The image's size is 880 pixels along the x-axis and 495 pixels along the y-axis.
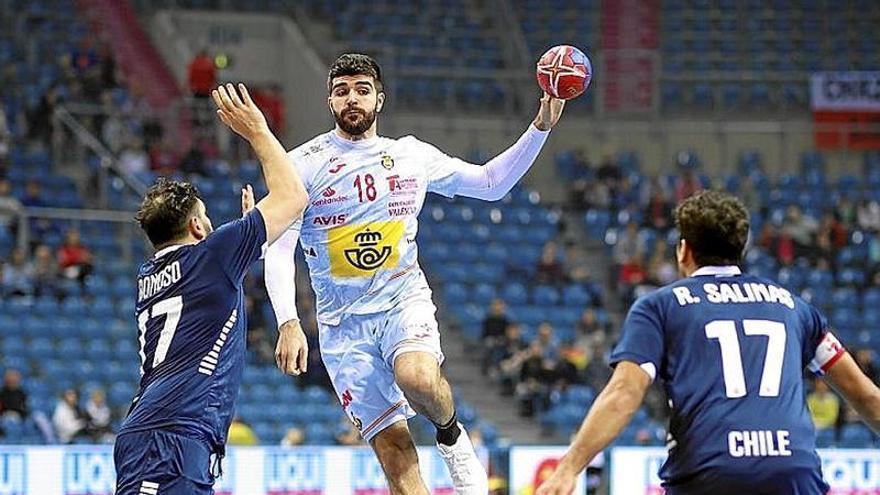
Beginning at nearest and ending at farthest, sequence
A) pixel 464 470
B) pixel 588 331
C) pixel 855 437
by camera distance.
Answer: pixel 464 470 → pixel 855 437 → pixel 588 331

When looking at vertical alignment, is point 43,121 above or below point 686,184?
above

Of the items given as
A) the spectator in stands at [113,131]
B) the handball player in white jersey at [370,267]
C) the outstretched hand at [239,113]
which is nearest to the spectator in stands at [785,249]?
the spectator in stands at [113,131]

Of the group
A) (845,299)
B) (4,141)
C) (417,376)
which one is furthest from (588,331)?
(417,376)

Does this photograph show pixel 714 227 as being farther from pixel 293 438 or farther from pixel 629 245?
pixel 629 245

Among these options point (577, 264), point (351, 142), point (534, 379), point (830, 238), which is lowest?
point (534, 379)

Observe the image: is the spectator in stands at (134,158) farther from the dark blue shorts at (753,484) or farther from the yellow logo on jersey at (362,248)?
the dark blue shorts at (753,484)

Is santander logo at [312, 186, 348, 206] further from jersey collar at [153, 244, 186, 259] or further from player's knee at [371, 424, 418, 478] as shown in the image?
jersey collar at [153, 244, 186, 259]

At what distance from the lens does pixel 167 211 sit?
7.21 metres

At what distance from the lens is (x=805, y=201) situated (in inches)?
1065

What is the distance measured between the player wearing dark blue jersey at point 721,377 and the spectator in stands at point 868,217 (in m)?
20.8

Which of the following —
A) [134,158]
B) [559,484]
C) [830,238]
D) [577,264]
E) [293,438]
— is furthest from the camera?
[830,238]

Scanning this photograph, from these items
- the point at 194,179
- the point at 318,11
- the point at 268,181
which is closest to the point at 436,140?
the point at 318,11

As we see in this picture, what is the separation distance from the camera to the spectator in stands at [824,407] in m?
21.4

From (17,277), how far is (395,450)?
12140 millimetres
